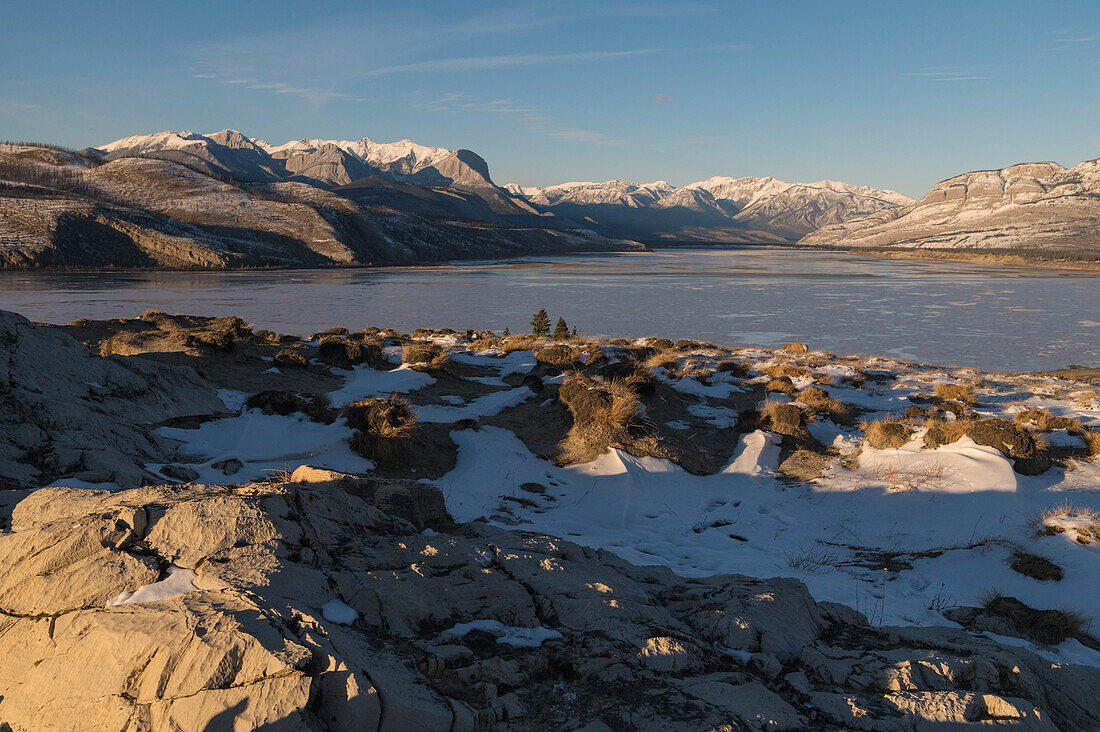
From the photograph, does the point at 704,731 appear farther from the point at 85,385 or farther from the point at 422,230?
the point at 422,230

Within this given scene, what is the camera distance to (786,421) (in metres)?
13.5

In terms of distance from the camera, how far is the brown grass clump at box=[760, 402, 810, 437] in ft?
44.0

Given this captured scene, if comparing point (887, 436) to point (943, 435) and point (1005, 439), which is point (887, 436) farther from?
point (1005, 439)

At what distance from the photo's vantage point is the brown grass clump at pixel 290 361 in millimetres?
17922

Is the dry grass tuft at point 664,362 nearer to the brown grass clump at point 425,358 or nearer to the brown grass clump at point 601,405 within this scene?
the brown grass clump at point 601,405

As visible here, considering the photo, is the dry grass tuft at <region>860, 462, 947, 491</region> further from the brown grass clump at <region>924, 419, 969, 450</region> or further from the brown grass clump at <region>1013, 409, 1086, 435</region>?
the brown grass clump at <region>1013, 409, 1086, 435</region>

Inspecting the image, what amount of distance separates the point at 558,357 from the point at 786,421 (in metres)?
8.42

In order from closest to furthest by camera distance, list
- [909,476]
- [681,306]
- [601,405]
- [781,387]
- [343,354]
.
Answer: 1. [909,476]
2. [601,405]
3. [781,387]
4. [343,354]
5. [681,306]

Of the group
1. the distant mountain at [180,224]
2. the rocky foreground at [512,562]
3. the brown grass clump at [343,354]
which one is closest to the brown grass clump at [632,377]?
the rocky foreground at [512,562]

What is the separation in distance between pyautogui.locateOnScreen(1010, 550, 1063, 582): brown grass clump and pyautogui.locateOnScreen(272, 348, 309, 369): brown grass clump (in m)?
16.7

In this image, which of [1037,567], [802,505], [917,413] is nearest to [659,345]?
[917,413]

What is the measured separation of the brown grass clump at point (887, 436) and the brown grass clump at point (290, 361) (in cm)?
1469

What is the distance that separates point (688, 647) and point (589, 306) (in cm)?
4588

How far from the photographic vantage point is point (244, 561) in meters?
4.07
